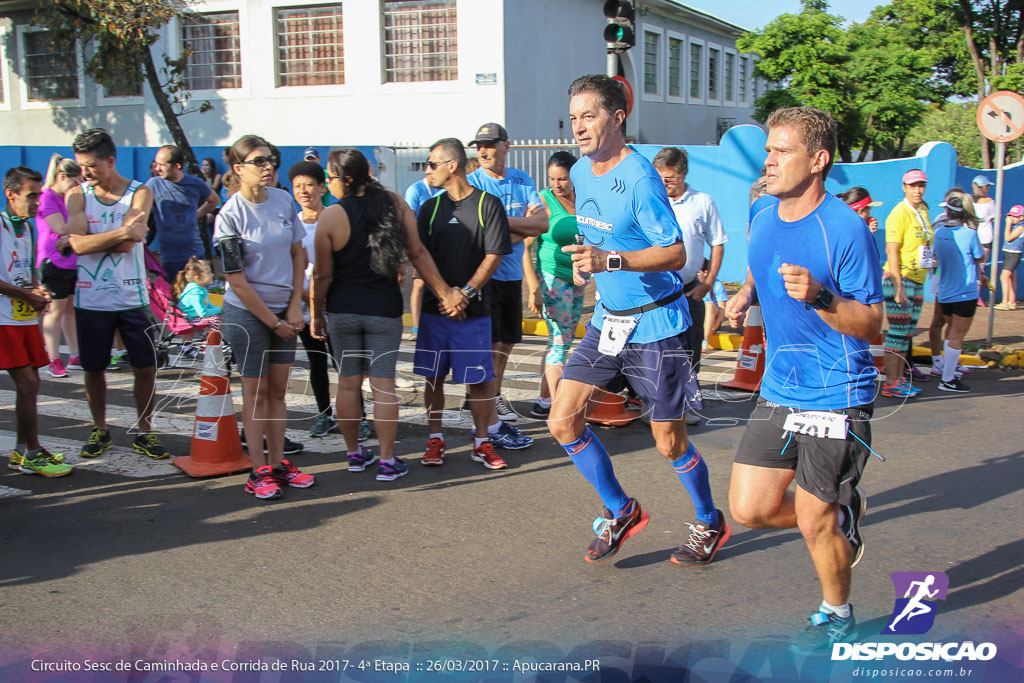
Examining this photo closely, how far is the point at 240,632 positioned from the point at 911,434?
524 centimetres

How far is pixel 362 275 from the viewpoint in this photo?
18.6 ft

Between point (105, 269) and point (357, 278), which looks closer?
point (357, 278)

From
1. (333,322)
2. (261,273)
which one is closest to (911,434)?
(333,322)

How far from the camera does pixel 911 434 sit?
703 centimetres

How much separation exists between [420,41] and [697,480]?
18185 millimetres

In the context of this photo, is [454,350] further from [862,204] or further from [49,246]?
[49,246]

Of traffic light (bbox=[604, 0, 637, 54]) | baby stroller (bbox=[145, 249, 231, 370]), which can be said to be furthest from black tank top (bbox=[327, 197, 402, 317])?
traffic light (bbox=[604, 0, 637, 54])

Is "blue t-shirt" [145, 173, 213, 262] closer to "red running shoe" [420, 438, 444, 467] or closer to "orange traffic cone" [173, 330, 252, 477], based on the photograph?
"orange traffic cone" [173, 330, 252, 477]

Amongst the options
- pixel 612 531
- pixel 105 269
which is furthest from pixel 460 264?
pixel 105 269

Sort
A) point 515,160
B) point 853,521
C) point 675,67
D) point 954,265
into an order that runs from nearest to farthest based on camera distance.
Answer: point 853,521 < point 954,265 < point 515,160 < point 675,67

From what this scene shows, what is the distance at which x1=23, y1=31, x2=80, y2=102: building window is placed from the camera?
2378 cm

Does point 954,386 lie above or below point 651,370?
below

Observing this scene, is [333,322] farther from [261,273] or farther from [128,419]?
[128,419]

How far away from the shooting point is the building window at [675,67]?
103ft
